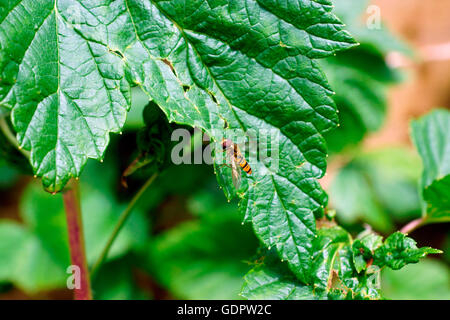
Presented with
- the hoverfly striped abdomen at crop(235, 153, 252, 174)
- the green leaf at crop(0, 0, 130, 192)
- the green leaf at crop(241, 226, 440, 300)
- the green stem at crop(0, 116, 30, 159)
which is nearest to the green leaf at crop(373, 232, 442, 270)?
the green leaf at crop(241, 226, 440, 300)

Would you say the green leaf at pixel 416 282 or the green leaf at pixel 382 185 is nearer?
the green leaf at pixel 416 282

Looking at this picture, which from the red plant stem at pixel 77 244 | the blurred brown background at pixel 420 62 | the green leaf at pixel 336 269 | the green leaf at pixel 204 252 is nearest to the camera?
the green leaf at pixel 336 269

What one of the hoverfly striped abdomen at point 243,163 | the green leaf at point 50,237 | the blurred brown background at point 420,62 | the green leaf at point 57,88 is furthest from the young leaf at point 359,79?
the green leaf at point 57,88

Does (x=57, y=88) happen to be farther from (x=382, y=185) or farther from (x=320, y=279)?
(x=382, y=185)

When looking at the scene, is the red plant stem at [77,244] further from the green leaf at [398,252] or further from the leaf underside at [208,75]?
the green leaf at [398,252]

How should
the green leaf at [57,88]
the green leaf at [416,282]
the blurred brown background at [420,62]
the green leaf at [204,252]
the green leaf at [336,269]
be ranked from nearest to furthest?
1. the green leaf at [57,88]
2. the green leaf at [336,269]
3. the green leaf at [204,252]
4. the green leaf at [416,282]
5. the blurred brown background at [420,62]

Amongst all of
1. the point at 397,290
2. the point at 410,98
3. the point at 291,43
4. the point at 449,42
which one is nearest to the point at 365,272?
the point at 291,43

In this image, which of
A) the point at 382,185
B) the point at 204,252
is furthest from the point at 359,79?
the point at 204,252
